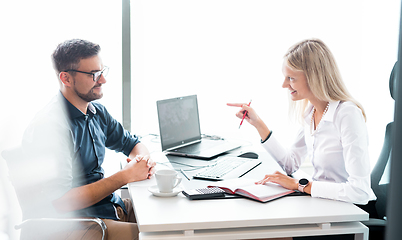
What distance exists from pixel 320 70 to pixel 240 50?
1.25m

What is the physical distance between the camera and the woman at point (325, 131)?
4.22 feet

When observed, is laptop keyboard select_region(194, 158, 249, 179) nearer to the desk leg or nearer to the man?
the man

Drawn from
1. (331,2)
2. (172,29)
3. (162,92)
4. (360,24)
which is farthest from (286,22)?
(162,92)

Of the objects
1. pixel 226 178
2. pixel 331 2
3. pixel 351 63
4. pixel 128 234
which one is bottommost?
pixel 128 234

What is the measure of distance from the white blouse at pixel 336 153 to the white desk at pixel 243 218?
0.06 m

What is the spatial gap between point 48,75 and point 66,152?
3.49 feet

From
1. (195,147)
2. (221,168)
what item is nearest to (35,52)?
(195,147)

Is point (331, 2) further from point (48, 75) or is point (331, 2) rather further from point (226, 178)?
point (48, 75)

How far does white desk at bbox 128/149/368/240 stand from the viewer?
1072 mm

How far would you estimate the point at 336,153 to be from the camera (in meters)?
1.48

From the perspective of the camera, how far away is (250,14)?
265 centimetres

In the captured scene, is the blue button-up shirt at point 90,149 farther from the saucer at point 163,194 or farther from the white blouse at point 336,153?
the white blouse at point 336,153

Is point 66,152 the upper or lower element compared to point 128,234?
upper

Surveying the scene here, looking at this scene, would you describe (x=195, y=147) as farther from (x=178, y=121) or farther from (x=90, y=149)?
(x=90, y=149)
